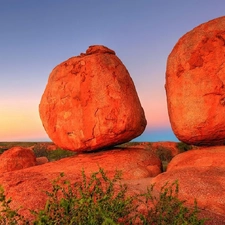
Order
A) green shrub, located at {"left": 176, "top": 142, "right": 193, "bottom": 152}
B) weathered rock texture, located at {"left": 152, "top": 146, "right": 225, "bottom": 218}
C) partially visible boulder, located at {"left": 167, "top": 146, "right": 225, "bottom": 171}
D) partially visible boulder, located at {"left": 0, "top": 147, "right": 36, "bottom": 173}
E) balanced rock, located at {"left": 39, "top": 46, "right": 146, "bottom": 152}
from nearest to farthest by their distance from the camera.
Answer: weathered rock texture, located at {"left": 152, "top": 146, "right": 225, "bottom": 218}, partially visible boulder, located at {"left": 167, "top": 146, "right": 225, "bottom": 171}, balanced rock, located at {"left": 39, "top": 46, "right": 146, "bottom": 152}, partially visible boulder, located at {"left": 0, "top": 147, "right": 36, "bottom": 173}, green shrub, located at {"left": 176, "top": 142, "right": 193, "bottom": 152}

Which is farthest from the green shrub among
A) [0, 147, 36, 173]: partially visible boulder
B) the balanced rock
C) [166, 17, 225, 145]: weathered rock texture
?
[166, 17, 225, 145]: weathered rock texture

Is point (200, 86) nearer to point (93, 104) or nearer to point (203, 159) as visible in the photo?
point (203, 159)

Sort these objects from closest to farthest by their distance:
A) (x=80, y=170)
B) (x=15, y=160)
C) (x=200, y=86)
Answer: (x=80, y=170) → (x=200, y=86) → (x=15, y=160)

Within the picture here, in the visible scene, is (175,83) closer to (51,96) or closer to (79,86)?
(79,86)

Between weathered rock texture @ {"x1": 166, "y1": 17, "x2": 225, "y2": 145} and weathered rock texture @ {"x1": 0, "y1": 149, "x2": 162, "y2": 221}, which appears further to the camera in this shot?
weathered rock texture @ {"x1": 166, "y1": 17, "x2": 225, "y2": 145}

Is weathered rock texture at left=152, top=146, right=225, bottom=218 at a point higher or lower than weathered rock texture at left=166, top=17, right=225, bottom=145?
lower

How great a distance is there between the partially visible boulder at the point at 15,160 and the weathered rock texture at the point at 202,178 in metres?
9.08

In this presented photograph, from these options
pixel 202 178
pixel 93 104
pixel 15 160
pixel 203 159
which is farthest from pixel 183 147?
pixel 202 178

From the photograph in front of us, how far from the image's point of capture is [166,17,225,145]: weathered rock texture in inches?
440

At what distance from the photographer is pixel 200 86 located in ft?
37.2

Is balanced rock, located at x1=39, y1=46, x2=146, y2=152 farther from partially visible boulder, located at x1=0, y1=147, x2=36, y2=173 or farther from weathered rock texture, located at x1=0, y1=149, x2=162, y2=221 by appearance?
partially visible boulder, located at x1=0, y1=147, x2=36, y2=173

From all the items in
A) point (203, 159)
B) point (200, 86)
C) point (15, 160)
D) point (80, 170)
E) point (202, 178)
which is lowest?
point (202, 178)

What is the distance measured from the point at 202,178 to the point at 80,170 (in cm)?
407

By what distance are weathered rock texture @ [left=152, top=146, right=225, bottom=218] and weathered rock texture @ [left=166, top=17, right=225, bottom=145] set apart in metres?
0.76
